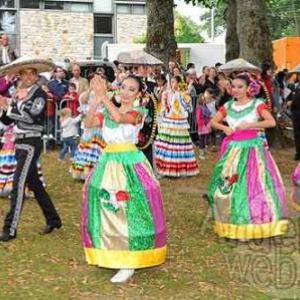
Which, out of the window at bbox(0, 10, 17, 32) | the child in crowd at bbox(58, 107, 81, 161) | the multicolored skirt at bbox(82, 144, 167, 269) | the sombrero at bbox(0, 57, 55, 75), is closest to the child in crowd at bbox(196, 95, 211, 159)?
the child in crowd at bbox(58, 107, 81, 161)

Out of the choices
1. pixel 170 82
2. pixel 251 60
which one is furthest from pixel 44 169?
pixel 251 60

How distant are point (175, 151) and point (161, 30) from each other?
6.00 meters

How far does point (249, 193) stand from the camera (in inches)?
274

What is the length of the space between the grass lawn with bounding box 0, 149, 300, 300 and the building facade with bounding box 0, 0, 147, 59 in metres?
28.0

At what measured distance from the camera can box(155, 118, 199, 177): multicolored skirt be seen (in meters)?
11.6

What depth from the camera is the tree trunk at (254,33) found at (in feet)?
51.0

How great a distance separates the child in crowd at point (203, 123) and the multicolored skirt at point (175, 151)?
7.37 feet

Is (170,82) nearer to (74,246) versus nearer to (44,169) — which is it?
(44,169)

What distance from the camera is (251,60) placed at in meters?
15.5

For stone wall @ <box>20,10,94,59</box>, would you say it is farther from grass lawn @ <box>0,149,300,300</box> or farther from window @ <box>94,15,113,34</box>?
grass lawn @ <box>0,149,300,300</box>

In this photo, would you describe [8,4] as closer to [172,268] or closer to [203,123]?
[203,123]

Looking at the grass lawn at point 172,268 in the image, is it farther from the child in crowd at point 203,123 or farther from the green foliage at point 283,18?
the green foliage at point 283,18

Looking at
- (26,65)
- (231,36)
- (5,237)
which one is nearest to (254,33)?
(231,36)

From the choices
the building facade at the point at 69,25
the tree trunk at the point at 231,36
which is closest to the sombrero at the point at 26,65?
the tree trunk at the point at 231,36
